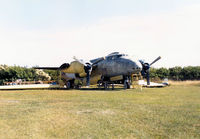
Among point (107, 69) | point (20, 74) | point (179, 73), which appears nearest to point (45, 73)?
point (20, 74)

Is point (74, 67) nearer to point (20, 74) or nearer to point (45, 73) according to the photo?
point (20, 74)

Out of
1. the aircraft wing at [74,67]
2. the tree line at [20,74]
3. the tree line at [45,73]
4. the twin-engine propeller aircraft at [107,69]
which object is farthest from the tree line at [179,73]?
the aircraft wing at [74,67]

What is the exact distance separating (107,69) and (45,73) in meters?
29.8

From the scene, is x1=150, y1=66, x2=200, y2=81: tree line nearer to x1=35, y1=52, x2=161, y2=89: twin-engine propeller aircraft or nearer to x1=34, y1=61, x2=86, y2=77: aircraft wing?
x1=35, y1=52, x2=161, y2=89: twin-engine propeller aircraft

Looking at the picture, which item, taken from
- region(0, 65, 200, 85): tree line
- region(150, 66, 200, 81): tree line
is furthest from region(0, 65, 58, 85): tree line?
region(150, 66, 200, 81): tree line

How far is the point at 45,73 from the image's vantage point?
1955 inches

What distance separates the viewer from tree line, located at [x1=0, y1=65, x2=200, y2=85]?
1837 inches

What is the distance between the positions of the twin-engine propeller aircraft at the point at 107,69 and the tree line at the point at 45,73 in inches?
756

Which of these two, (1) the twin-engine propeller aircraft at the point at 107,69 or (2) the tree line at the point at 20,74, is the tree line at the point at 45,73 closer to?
(2) the tree line at the point at 20,74

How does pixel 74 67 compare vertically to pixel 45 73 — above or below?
below

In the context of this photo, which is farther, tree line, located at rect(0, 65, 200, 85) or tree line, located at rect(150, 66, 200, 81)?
tree line, located at rect(150, 66, 200, 81)

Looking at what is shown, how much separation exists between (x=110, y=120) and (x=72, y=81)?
19.7 metres

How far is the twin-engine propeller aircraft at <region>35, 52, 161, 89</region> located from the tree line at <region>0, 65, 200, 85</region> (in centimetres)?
1920

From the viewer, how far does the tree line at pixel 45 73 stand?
4666 cm
